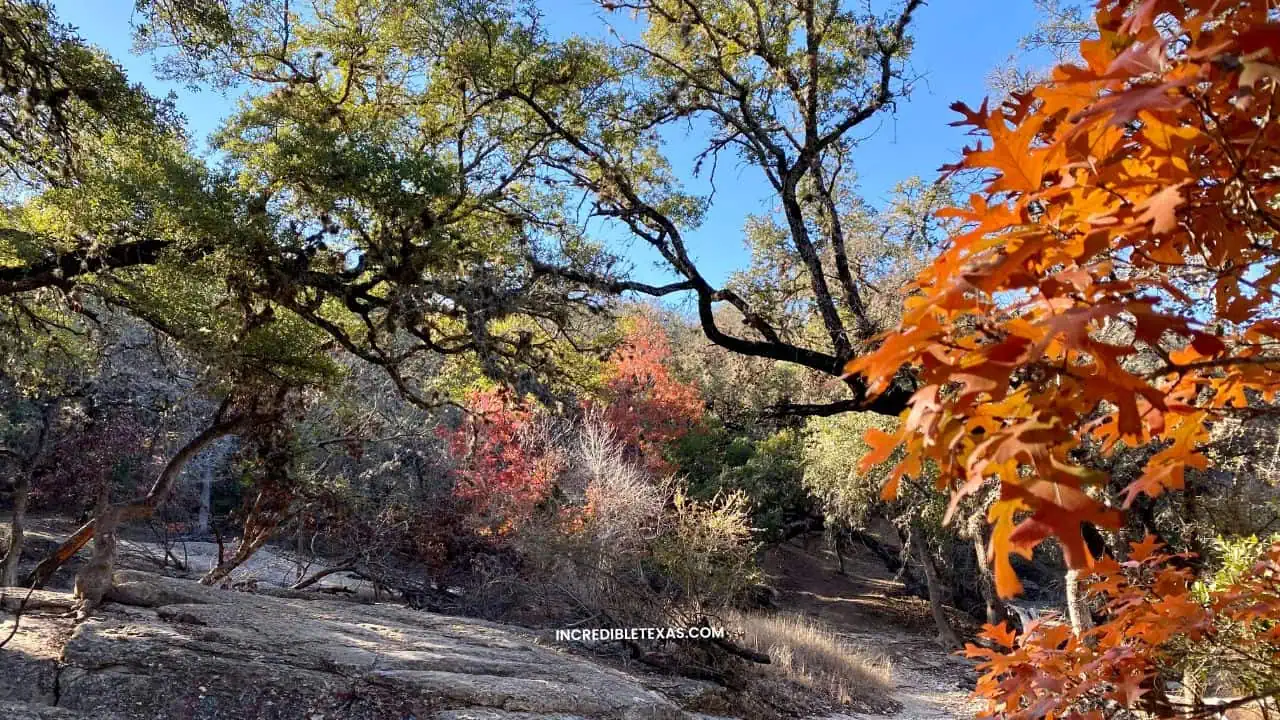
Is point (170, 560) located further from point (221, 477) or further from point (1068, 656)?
point (1068, 656)

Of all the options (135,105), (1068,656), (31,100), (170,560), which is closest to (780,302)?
(1068,656)

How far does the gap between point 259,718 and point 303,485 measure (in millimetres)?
4948

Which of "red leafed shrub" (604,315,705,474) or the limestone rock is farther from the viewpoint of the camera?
"red leafed shrub" (604,315,705,474)

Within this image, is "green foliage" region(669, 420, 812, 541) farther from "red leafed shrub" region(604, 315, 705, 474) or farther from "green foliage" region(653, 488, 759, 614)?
"green foliage" region(653, 488, 759, 614)

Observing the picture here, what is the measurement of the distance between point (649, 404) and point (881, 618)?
6649 millimetres

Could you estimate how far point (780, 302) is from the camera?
573 cm

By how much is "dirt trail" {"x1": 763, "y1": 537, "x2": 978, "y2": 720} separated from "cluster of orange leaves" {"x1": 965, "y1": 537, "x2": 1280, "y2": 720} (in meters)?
5.39

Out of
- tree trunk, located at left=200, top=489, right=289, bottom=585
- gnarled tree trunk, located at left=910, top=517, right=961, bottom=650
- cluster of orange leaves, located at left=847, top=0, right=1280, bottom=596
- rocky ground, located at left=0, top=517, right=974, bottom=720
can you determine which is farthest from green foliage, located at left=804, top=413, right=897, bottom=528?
cluster of orange leaves, located at left=847, top=0, right=1280, bottom=596

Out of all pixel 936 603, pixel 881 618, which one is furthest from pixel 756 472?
pixel 936 603

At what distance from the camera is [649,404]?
50.6ft

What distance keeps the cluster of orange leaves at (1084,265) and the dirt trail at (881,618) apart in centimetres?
A: 652

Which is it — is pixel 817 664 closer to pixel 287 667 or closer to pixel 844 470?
pixel 844 470

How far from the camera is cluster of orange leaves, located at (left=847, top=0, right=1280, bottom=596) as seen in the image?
586 millimetres

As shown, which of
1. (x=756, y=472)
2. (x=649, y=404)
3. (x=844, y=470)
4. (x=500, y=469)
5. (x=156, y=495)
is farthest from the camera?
(x=649, y=404)
